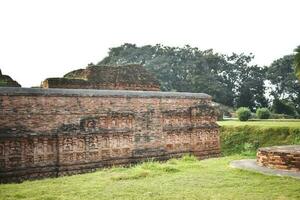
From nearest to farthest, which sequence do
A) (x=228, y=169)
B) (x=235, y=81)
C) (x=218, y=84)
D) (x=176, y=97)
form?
(x=228, y=169) → (x=176, y=97) → (x=218, y=84) → (x=235, y=81)

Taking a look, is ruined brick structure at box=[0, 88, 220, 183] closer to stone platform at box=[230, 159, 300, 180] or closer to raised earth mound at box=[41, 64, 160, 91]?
stone platform at box=[230, 159, 300, 180]

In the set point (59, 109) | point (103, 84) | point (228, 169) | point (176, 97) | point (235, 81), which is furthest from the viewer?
point (235, 81)

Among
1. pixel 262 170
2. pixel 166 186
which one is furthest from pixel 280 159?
pixel 166 186

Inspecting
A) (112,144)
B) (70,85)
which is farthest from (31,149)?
(70,85)

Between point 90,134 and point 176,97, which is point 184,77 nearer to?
point 176,97

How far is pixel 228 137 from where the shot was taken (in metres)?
18.2

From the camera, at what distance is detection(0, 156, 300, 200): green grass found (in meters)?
6.54

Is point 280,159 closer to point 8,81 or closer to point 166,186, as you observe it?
point 166,186

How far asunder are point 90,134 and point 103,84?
10.2m

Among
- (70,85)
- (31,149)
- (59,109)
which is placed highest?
(70,85)

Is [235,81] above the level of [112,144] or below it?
above

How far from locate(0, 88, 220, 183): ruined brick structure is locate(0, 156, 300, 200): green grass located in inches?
60.5

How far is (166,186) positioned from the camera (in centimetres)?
748

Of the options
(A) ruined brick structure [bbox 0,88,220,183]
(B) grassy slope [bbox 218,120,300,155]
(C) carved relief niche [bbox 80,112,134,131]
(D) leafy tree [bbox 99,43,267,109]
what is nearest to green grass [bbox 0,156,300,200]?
(A) ruined brick structure [bbox 0,88,220,183]
